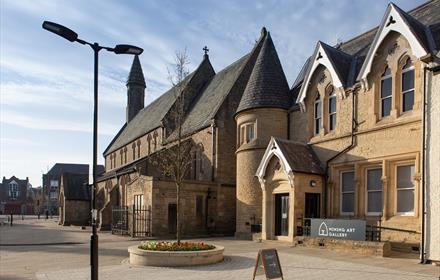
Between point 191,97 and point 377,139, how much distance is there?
2742cm

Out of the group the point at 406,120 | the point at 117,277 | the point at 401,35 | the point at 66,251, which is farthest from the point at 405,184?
the point at 66,251

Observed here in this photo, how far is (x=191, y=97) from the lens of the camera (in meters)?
44.9

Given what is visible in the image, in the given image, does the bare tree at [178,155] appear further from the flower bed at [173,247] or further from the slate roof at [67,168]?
the slate roof at [67,168]

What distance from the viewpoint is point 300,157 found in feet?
73.2

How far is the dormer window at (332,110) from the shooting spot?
A: 2270cm

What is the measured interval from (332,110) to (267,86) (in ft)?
17.4

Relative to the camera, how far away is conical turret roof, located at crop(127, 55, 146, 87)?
71875 millimetres

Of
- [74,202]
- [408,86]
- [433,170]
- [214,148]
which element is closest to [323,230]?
[433,170]

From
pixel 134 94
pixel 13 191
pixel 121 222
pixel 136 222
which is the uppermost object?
pixel 134 94

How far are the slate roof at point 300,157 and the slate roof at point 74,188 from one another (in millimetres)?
38505

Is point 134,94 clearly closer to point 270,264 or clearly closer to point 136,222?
point 136,222

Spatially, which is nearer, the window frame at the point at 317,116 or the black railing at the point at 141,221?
the window frame at the point at 317,116

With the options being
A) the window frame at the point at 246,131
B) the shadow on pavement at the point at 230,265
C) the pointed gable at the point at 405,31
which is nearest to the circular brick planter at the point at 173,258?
the shadow on pavement at the point at 230,265

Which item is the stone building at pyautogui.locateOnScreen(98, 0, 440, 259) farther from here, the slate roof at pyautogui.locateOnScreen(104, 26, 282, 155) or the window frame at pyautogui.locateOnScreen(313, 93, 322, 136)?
the slate roof at pyautogui.locateOnScreen(104, 26, 282, 155)
